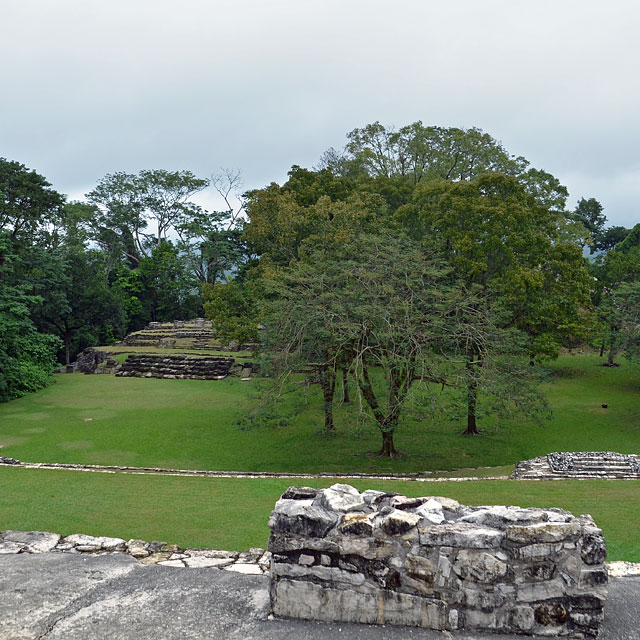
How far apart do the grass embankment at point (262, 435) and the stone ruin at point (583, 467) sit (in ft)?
5.35

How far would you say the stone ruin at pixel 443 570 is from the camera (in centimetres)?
403

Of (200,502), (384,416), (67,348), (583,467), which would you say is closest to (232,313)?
(384,416)

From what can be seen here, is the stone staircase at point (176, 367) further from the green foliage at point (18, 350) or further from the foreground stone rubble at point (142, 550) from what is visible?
the foreground stone rubble at point (142, 550)

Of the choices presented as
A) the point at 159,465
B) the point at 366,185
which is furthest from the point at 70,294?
the point at 159,465

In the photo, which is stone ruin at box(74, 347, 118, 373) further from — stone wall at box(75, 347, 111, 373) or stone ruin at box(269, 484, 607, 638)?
stone ruin at box(269, 484, 607, 638)

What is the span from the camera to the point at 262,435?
671 inches

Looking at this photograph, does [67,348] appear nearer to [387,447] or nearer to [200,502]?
[387,447]

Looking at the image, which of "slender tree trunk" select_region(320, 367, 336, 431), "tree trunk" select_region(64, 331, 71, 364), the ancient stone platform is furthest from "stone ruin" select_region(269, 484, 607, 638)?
"tree trunk" select_region(64, 331, 71, 364)

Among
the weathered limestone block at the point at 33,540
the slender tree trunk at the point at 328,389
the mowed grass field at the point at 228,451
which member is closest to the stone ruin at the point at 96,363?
the mowed grass field at the point at 228,451

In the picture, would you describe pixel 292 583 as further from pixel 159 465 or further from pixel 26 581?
pixel 159 465

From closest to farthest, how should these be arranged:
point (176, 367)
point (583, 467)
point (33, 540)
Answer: point (33, 540) → point (583, 467) → point (176, 367)

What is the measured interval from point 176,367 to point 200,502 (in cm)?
2137

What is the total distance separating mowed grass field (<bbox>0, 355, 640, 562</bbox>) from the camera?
7.54m

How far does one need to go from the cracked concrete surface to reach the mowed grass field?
1.53 meters
